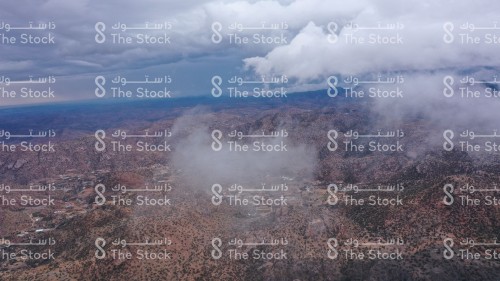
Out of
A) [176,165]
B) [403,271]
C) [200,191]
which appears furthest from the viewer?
[176,165]

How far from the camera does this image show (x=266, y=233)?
51.8 m

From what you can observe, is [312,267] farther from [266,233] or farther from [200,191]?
[200,191]

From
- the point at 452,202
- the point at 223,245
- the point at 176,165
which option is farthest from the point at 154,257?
the point at 176,165

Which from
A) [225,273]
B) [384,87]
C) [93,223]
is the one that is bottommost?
[225,273]

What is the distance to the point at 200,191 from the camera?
7056cm

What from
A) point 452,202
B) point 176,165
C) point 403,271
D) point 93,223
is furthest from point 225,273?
point 176,165

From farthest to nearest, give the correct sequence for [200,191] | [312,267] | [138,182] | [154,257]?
1. [138,182]
2. [200,191]
3. [154,257]
4. [312,267]

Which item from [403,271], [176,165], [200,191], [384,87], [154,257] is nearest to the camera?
[384,87]

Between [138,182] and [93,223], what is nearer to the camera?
[93,223]

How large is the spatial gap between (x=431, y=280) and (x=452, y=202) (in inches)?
496

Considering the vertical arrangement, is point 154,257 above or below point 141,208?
below

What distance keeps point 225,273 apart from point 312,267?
8.88 metres

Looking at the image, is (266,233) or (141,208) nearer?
(266,233)

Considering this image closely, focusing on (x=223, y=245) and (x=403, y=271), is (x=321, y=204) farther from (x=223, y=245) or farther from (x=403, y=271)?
(x=403, y=271)
